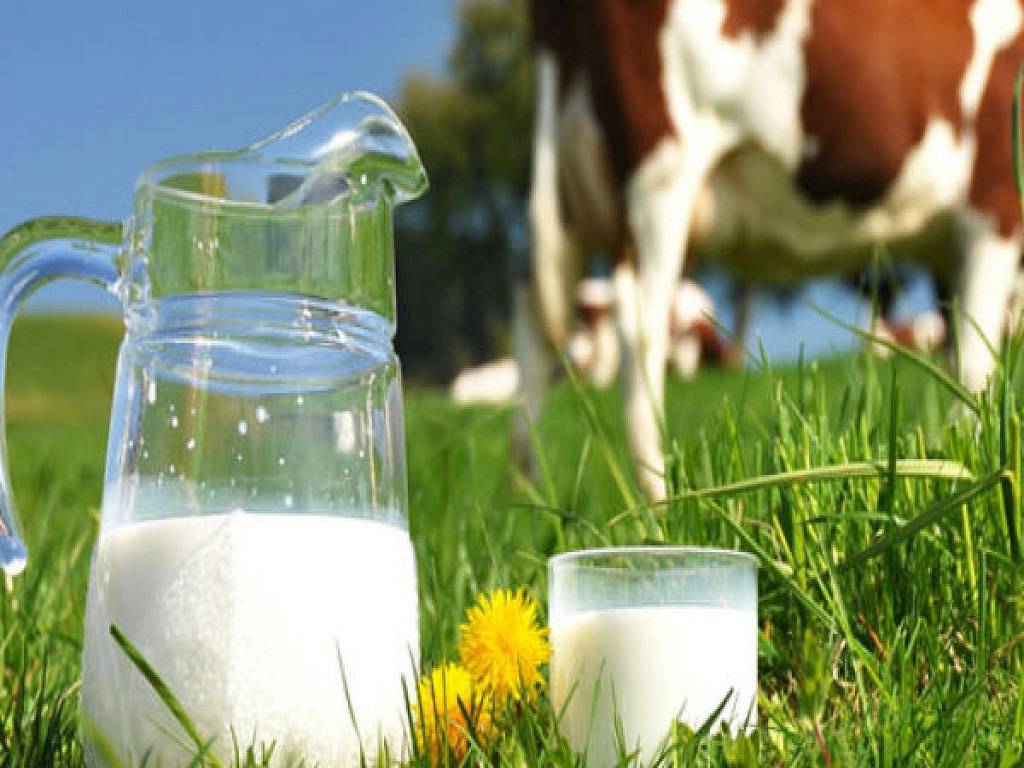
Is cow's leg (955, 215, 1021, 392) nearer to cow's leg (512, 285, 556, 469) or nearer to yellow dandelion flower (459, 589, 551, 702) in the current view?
cow's leg (512, 285, 556, 469)

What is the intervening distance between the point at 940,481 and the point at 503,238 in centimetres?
2893

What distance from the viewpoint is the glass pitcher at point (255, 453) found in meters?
1.20

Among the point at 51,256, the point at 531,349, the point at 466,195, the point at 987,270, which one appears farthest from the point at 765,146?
the point at 466,195

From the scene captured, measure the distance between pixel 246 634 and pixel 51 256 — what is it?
0.44 meters

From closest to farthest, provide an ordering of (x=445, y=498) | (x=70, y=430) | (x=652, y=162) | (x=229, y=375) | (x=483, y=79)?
1. (x=229, y=375)
2. (x=445, y=498)
3. (x=652, y=162)
4. (x=70, y=430)
5. (x=483, y=79)

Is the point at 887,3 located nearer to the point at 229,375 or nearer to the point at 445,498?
the point at 445,498

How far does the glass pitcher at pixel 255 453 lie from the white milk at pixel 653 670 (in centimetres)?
17

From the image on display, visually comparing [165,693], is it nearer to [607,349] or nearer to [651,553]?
[651,553]

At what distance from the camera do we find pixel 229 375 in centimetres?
129

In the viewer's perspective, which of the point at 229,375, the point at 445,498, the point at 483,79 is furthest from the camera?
the point at 483,79

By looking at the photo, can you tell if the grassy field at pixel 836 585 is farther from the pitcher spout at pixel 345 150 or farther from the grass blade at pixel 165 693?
the pitcher spout at pixel 345 150

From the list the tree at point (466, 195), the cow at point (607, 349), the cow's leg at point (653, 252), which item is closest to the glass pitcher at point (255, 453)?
the cow's leg at point (653, 252)

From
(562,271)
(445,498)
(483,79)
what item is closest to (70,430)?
(562,271)

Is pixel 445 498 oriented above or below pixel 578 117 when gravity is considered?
below
